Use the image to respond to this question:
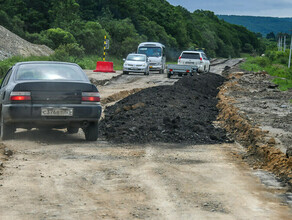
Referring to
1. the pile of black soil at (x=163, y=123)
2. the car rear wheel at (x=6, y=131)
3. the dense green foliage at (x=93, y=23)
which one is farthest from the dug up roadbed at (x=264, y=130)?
the dense green foliage at (x=93, y=23)

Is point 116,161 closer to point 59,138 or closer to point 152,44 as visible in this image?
point 59,138

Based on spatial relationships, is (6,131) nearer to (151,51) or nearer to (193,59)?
(193,59)

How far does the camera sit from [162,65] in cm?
4281

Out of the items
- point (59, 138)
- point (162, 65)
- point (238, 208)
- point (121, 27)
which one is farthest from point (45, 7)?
point (238, 208)

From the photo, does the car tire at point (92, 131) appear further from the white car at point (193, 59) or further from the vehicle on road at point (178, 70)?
the white car at point (193, 59)

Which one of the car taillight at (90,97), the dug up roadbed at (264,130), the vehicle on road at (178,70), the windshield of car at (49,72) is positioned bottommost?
the dug up roadbed at (264,130)

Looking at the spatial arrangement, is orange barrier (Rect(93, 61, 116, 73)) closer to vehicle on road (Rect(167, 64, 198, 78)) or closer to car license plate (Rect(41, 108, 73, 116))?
vehicle on road (Rect(167, 64, 198, 78))

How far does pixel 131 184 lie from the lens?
264 inches

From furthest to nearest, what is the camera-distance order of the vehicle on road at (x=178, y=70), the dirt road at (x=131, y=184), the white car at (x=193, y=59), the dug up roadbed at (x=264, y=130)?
the white car at (x=193, y=59) < the vehicle on road at (x=178, y=70) < the dug up roadbed at (x=264, y=130) < the dirt road at (x=131, y=184)

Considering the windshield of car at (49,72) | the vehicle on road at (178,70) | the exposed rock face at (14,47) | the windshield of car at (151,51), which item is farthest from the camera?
the windshield of car at (151,51)

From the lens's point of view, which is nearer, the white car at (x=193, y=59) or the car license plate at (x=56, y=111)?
the car license plate at (x=56, y=111)

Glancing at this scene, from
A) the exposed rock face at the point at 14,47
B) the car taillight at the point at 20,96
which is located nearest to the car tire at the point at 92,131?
Answer: the car taillight at the point at 20,96

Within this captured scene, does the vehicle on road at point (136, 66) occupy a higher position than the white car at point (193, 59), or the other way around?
the white car at point (193, 59)

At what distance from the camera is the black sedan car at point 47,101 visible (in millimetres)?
9898
